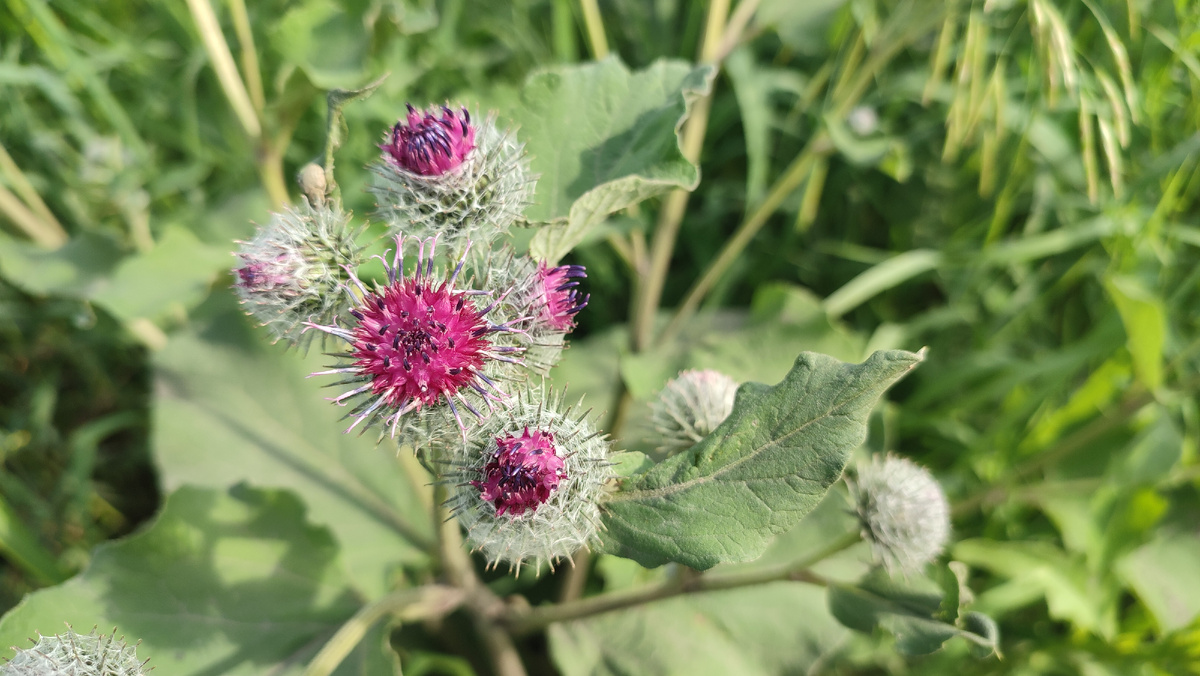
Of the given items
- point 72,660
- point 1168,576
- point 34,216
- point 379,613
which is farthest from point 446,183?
point 1168,576

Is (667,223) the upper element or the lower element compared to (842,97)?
lower

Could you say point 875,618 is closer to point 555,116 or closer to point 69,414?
point 555,116

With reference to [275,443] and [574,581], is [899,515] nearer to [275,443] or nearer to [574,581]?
[574,581]

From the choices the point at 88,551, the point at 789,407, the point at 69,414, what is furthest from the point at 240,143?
the point at 789,407

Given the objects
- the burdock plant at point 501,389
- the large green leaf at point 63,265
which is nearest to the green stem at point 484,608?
the burdock plant at point 501,389

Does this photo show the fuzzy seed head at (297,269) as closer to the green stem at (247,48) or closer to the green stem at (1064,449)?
the green stem at (247,48)
